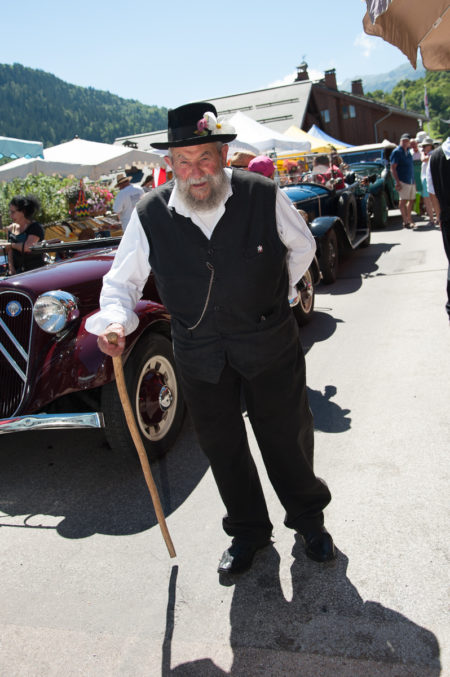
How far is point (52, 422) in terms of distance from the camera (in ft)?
10.4

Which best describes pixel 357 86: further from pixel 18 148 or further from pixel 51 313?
pixel 51 313

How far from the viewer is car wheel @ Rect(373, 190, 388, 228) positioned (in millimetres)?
12812

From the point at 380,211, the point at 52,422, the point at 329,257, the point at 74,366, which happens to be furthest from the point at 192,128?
the point at 380,211

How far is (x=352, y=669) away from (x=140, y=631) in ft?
2.85

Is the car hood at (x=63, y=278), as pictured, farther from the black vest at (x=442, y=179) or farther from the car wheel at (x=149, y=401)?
the black vest at (x=442, y=179)

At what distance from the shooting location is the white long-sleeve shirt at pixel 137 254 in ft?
7.56

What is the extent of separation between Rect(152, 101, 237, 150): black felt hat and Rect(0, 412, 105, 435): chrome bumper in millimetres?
1547

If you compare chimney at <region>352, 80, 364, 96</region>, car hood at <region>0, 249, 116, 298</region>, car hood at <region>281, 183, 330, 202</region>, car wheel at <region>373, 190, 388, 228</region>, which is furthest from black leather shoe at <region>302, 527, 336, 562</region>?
chimney at <region>352, 80, 364, 96</region>

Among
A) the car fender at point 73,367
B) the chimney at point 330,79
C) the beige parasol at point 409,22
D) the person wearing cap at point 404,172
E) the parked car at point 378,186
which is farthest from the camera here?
the chimney at point 330,79

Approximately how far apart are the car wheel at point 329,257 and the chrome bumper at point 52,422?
5292 mm

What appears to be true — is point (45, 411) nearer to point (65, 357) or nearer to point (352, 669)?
point (65, 357)

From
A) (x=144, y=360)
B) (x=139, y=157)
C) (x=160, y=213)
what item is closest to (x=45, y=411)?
(x=144, y=360)

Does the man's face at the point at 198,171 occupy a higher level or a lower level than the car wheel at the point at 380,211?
higher

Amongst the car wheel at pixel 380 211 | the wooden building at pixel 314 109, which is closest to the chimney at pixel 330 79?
the wooden building at pixel 314 109
